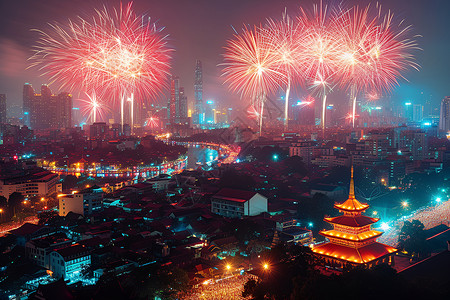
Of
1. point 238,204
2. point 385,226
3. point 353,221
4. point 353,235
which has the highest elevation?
point 353,221

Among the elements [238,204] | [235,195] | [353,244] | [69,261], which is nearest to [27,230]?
[69,261]

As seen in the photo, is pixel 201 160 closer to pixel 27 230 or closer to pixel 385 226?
pixel 385 226

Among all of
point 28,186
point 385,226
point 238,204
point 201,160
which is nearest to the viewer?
point 385,226

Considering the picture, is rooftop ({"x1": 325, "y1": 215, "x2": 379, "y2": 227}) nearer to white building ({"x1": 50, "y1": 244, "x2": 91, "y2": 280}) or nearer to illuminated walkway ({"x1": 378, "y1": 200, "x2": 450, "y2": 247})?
illuminated walkway ({"x1": 378, "y1": 200, "x2": 450, "y2": 247})

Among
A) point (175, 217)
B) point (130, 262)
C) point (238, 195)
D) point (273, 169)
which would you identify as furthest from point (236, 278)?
point (273, 169)

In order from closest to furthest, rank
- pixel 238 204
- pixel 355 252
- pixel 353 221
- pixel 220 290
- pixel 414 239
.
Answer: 1. pixel 355 252
2. pixel 353 221
3. pixel 220 290
4. pixel 414 239
5. pixel 238 204
